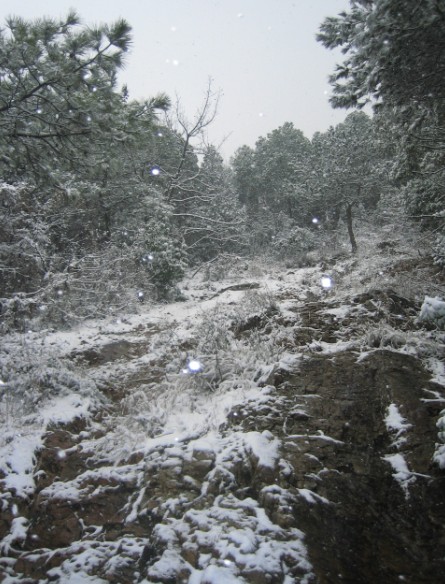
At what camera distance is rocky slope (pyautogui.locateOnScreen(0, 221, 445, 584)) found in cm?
284

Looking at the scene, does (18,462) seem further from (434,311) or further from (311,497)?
(434,311)

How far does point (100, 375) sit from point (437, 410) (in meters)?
5.10

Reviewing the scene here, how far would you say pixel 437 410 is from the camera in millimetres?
3826

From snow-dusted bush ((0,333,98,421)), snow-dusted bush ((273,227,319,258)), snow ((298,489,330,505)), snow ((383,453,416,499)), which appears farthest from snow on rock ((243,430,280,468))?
snow-dusted bush ((273,227,319,258))

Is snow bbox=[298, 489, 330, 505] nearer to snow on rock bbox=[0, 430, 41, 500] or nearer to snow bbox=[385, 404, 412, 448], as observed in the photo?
snow bbox=[385, 404, 412, 448]

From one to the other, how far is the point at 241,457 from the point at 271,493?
21.6 inches

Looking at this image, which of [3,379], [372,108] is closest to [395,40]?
[372,108]

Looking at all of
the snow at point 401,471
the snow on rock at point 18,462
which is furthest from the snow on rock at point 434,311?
the snow on rock at point 18,462

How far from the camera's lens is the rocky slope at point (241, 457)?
2838 millimetres

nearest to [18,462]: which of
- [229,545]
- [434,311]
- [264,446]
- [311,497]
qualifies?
[229,545]

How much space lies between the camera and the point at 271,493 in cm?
326

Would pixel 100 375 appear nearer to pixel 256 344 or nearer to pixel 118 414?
pixel 118 414

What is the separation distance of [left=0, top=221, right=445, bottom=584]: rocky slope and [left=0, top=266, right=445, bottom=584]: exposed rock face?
0.05 ft

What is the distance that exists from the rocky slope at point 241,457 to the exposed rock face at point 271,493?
1 centimetres
